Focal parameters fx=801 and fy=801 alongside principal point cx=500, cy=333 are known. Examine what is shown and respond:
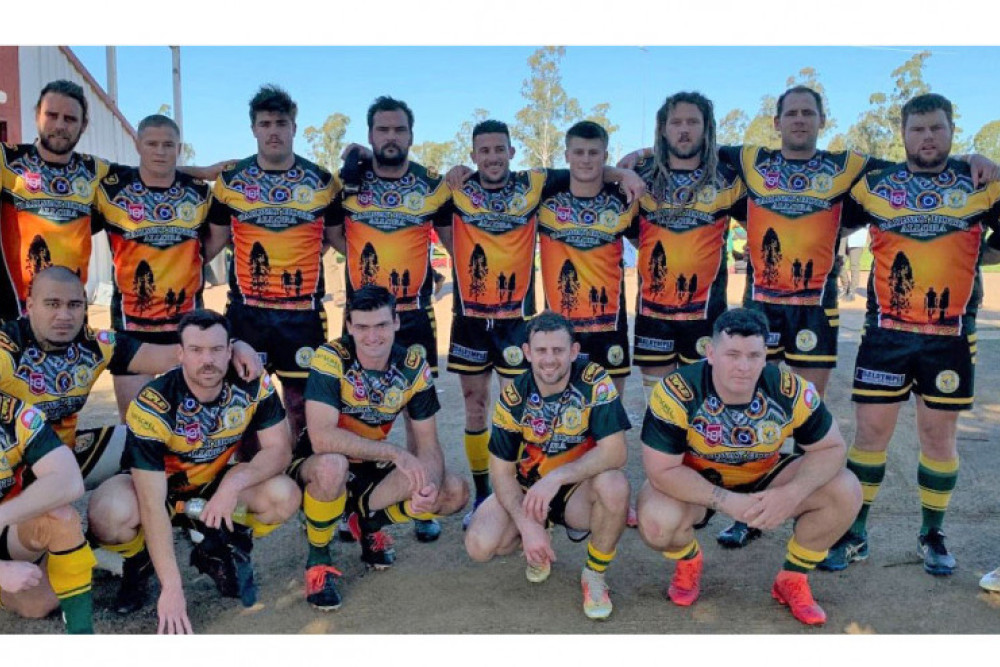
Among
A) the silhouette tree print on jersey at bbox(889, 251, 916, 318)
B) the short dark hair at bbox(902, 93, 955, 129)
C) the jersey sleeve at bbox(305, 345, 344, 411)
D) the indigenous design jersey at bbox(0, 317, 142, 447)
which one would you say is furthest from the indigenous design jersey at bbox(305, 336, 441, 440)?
the short dark hair at bbox(902, 93, 955, 129)

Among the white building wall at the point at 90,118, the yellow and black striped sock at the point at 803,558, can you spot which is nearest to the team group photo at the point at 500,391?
the yellow and black striped sock at the point at 803,558

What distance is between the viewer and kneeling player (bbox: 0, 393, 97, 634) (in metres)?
2.89

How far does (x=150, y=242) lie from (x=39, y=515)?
6.20 feet

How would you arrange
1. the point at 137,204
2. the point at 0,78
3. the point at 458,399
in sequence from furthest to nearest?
the point at 0,78 → the point at 458,399 → the point at 137,204

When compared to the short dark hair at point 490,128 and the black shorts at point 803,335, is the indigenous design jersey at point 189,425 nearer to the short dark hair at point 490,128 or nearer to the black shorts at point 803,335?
the short dark hair at point 490,128

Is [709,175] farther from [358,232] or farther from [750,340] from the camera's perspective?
[358,232]

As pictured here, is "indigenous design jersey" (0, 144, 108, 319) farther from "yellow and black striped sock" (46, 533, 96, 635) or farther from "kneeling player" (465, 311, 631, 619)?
"kneeling player" (465, 311, 631, 619)

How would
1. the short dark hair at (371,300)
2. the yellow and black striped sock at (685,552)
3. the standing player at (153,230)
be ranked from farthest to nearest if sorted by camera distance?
1. the standing player at (153,230)
2. the short dark hair at (371,300)
3. the yellow and black striped sock at (685,552)

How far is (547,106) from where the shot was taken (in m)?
23.3

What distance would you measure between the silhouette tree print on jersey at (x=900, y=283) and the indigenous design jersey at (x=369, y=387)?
2.35m

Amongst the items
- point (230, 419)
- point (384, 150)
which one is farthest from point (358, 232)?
point (230, 419)

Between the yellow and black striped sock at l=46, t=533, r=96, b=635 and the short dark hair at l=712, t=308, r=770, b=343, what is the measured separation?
8.79 feet

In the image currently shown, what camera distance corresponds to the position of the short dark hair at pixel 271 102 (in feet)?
14.5

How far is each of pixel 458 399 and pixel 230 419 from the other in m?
3.80
